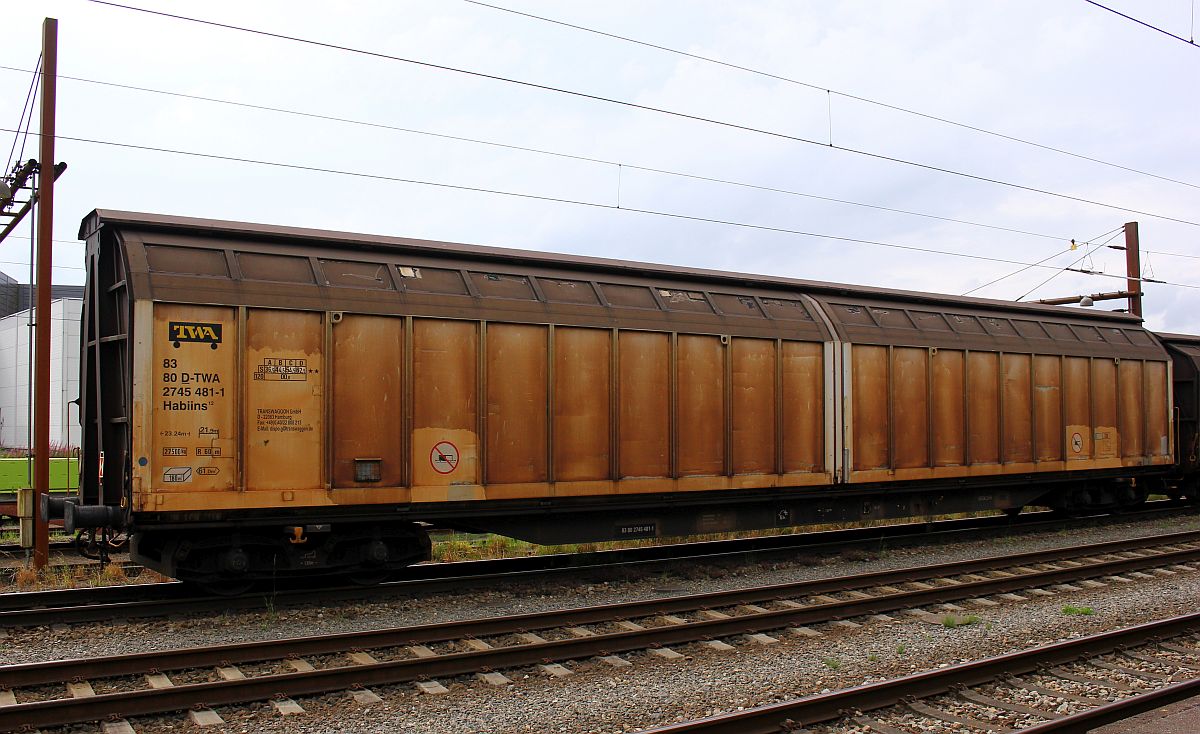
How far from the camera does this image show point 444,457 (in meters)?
9.29

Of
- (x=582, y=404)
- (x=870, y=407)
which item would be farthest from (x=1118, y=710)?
(x=870, y=407)

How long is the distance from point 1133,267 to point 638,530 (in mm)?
23364

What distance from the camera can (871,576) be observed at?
10.2 meters

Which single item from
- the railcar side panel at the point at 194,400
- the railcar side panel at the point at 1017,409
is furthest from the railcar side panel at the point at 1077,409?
the railcar side panel at the point at 194,400

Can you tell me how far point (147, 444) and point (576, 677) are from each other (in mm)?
4422

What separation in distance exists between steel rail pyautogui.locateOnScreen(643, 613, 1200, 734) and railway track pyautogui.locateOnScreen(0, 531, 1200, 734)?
0.27 metres

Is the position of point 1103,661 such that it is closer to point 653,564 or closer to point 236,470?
point 653,564

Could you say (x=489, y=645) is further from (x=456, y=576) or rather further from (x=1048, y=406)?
(x=1048, y=406)

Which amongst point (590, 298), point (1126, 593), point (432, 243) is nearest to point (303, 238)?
point (432, 243)

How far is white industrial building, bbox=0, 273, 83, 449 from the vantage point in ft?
145

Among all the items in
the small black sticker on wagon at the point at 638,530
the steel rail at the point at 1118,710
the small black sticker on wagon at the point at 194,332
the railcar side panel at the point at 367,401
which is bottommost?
the steel rail at the point at 1118,710

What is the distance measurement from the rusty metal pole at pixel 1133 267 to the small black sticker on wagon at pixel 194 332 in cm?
2708

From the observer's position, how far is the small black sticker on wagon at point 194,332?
8.09m

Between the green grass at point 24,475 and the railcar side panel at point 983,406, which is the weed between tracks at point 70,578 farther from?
the railcar side panel at point 983,406
